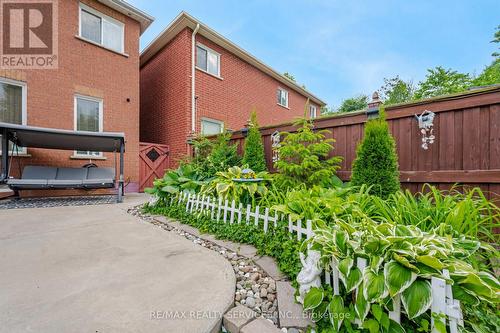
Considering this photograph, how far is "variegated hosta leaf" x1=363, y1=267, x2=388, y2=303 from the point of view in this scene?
1183mm

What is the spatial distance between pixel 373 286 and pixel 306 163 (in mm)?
2355

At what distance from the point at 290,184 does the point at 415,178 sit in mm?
1699

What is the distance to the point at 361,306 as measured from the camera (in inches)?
48.8

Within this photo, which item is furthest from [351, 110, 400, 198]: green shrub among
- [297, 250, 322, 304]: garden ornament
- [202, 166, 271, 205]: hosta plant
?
[297, 250, 322, 304]: garden ornament

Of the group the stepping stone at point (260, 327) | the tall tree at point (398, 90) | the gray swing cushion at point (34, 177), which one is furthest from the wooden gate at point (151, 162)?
the tall tree at point (398, 90)

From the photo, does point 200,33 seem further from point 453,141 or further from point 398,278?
point 398,278

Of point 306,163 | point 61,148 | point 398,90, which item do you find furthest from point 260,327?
point 398,90

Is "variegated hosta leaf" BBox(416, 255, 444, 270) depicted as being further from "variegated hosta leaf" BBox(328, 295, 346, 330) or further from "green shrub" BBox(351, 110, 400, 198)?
"green shrub" BBox(351, 110, 400, 198)

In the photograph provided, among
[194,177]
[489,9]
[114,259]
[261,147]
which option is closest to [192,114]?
[194,177]

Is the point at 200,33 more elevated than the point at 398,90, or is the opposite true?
the point at 398,90

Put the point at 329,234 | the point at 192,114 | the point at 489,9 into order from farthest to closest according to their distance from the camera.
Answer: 1. the point at 192,114
2. the point at 489,9
3. the point at 329,234

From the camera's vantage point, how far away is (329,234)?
1643 mm

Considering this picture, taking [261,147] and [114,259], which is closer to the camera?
[114,259]

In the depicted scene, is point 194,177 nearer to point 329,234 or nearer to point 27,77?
point 329,234
